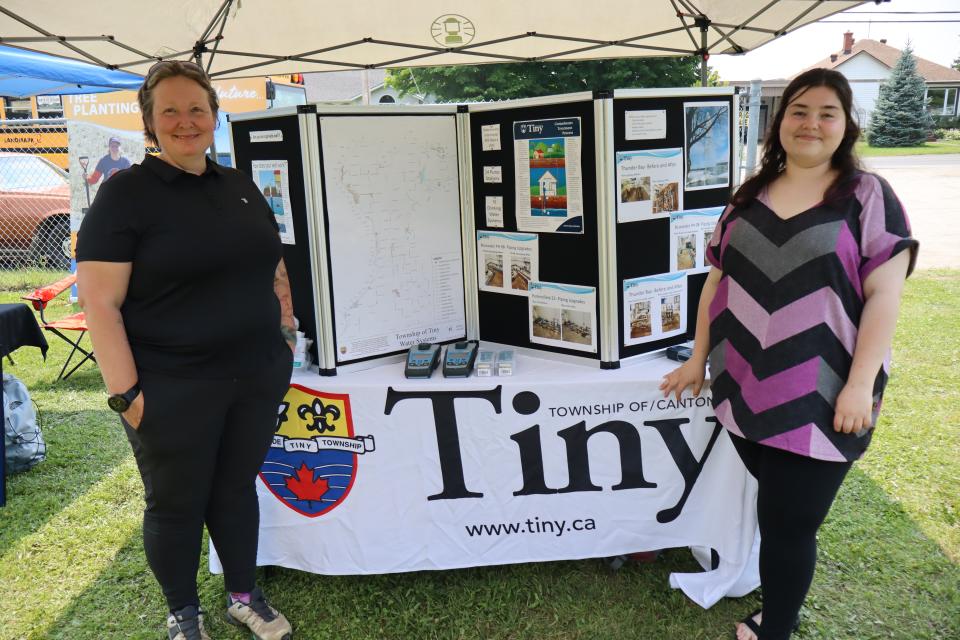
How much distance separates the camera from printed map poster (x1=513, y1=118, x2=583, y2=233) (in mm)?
2361

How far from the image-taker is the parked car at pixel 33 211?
905cm

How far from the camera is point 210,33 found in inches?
127

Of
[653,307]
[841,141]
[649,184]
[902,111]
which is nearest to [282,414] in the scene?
[653,307]

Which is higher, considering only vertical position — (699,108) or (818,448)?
(699,108)

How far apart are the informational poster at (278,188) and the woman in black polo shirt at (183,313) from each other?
12.0 inches

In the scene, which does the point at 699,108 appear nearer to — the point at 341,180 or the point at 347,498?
the point at 341,180

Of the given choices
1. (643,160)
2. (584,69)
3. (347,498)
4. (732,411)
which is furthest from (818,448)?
(584,69)

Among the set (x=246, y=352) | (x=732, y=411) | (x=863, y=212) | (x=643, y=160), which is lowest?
(x=732, y=411)

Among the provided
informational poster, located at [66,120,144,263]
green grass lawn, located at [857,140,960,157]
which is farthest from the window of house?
informational poster, located at [66,120,144,263]

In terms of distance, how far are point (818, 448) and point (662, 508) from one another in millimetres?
856

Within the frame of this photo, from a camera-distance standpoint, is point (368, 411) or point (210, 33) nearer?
point (368, 411)

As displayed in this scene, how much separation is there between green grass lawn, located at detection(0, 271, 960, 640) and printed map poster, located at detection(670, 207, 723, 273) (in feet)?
3.87

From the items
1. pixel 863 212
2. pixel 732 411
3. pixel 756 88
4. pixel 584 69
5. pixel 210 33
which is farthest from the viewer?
pixel 584 69

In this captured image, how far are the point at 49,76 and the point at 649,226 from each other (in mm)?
5920
